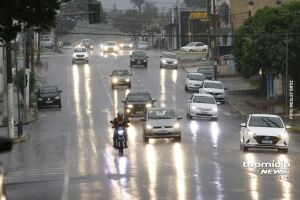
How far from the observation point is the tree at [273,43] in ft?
202

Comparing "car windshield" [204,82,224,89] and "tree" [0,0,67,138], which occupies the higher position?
"tree" [0,0,67,138]

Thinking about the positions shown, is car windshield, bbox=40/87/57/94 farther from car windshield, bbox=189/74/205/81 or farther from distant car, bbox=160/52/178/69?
distant car, bbox=160/52/178/69

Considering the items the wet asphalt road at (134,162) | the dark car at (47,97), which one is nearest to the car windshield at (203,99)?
the wet asphalt road at (134,162)

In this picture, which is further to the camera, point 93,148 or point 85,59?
point 85,59

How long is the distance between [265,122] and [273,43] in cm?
3059

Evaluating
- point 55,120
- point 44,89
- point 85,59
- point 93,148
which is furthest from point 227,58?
point 93,148

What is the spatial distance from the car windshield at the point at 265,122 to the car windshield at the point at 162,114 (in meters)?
5.58

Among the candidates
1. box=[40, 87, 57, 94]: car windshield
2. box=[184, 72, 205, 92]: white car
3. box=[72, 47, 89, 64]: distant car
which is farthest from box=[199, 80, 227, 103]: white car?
box=[72, 47, 89, 64]: distant car

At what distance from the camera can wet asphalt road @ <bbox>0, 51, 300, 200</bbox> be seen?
67.3 feet

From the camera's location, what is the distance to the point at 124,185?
2170cm

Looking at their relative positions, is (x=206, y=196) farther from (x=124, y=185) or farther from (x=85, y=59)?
(x=85, y=59)

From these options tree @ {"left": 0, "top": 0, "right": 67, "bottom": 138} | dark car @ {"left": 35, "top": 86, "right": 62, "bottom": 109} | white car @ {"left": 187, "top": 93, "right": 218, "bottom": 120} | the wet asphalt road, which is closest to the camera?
tree @ {"left": 0, "top": 0, "right": 67, "bottom": 138}

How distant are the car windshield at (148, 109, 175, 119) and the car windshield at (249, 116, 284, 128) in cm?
558

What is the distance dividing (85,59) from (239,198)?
79597 mm
